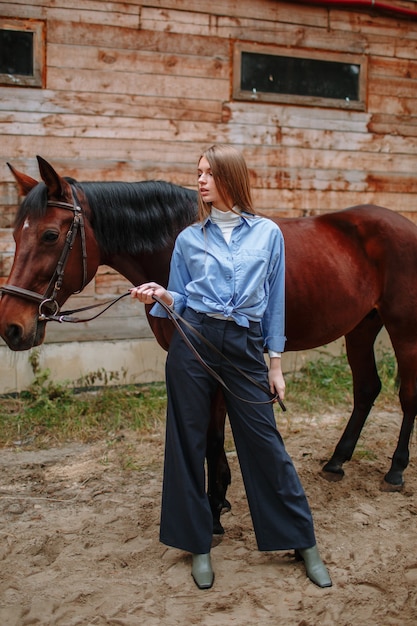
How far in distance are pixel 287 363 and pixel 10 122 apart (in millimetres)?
3385

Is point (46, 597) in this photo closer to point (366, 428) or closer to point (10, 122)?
point (366, 428)

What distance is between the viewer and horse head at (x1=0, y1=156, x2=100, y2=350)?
2840 mm

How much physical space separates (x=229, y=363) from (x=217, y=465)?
0.78 metres

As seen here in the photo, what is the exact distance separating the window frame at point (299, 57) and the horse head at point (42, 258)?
3.33 meters

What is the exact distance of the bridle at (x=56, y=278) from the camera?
2.84 m

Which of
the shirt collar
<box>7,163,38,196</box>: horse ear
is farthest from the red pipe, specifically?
the shirt collar

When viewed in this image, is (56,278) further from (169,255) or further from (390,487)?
(390,487)

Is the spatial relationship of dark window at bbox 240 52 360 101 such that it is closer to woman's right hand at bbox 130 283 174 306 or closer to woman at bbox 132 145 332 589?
woman at bbox 132 145 332 589

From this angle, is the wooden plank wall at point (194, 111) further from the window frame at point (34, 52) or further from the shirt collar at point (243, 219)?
the shirt collar at point (243, 219)

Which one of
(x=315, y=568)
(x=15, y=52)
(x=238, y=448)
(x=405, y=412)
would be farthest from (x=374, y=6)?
(x=315, y=568)

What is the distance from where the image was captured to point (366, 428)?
200 inches

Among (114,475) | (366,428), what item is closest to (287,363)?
(366,428)

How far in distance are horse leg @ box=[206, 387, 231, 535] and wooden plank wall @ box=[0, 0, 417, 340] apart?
270 centimetres

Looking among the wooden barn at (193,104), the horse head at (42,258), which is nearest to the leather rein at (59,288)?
the horse head at (42,258)
